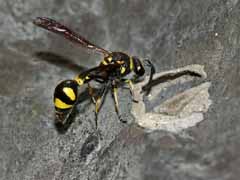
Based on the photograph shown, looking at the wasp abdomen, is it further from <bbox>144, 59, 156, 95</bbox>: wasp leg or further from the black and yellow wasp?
<bbox>144, 59, 156, 95</bbox>: wasp leg

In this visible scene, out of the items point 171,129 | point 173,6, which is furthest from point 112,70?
point 171,129

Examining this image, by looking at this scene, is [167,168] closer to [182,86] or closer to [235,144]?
[235,144]

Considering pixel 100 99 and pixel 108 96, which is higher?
pixel 108 96

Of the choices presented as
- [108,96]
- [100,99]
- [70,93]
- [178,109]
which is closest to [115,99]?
[100,99]

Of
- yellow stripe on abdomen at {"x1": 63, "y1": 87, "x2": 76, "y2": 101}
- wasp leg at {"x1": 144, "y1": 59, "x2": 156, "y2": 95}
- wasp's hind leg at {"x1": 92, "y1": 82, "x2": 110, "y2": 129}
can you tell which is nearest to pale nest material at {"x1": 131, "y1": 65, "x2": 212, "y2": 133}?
wasp leg at {"x1": 144, "y1": 59, "x2": 156, "y2": 95}

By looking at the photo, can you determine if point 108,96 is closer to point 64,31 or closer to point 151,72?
point 151,72
